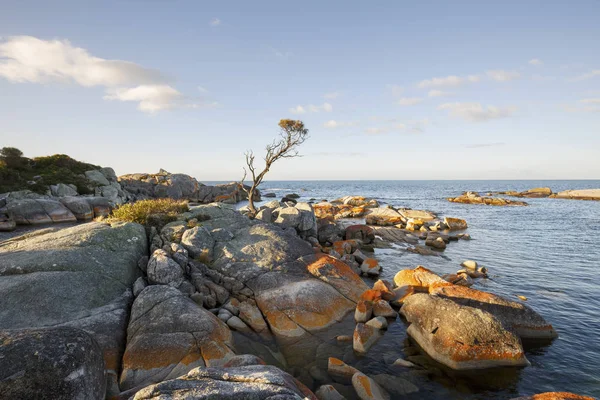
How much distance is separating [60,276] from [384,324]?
46.1 feet

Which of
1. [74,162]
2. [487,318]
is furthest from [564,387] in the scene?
[74,162]

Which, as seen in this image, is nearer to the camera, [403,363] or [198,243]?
[403,363]

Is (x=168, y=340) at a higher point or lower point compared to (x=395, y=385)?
higher

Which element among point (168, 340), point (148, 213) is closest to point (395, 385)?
point (168, 340)

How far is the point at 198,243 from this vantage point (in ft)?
54.1

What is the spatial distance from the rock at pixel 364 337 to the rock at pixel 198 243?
28.8 feet

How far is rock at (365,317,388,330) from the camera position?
13.6 meters

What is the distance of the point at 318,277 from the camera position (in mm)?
15898

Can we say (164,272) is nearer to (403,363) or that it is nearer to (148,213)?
(148,213)


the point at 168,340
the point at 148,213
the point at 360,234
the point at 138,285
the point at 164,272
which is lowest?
the point at 360,234

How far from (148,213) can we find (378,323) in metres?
15.3

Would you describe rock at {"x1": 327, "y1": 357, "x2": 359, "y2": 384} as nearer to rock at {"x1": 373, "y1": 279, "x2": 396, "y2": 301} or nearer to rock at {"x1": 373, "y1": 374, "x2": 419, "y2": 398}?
rock at {"x1": 373, "y1": 374, "x2": 419, "y2": 398}

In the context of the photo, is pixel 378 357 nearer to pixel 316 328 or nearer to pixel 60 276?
pixel 316 328

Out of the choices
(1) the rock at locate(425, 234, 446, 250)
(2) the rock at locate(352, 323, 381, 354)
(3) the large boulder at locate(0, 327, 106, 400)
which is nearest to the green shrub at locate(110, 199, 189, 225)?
(3) the large boulder at locate(0, 327, 106, 400)
